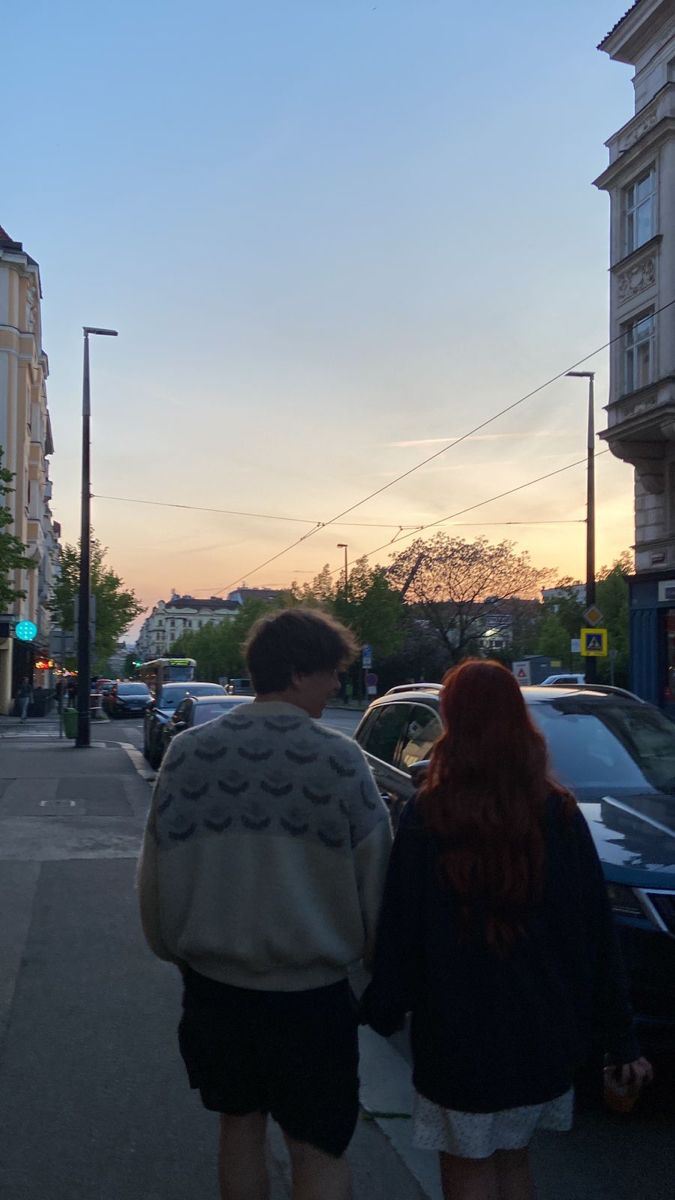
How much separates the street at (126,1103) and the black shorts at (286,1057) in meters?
1.30

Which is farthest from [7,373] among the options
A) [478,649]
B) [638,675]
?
[638,675]

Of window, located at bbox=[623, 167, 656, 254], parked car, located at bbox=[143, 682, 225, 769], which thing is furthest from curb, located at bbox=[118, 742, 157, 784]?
window, located at bbox=[623, 167, 656, 254]

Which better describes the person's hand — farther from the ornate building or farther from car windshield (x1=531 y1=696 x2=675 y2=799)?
the ornate building

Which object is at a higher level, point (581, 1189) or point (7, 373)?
point (7, 373)

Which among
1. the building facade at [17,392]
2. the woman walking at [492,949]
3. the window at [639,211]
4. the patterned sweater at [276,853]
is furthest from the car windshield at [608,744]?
the building facade at [17,392]

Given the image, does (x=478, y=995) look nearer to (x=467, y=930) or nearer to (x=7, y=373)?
(x=467, y=930)

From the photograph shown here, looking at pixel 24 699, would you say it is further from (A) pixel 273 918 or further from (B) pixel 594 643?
(A) pixel 273 918

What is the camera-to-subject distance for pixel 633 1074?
2.60 m

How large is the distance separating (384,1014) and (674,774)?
372 centimetres

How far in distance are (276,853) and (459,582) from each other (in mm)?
53191

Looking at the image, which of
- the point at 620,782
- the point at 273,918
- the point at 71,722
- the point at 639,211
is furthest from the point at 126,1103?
the point at 639,211

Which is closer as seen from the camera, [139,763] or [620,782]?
[620,782]

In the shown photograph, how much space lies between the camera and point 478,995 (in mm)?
2422

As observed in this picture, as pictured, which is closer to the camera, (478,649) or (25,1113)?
(25,1113)
